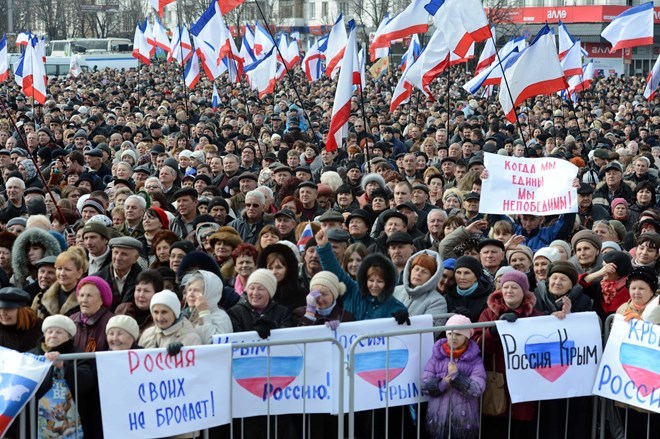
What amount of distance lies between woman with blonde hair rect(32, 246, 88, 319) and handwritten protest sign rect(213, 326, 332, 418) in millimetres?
1647

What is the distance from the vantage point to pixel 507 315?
22.0 ft

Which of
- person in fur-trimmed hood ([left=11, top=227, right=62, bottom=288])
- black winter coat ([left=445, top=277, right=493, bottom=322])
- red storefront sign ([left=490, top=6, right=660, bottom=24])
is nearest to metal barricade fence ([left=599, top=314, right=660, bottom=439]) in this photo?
black winter coat ([left=445, top=277, right=493, bottom=322])

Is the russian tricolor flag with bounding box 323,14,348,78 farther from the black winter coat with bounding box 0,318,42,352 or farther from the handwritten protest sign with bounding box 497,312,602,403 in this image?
the black winter coat with bounding box 0,318,42,352

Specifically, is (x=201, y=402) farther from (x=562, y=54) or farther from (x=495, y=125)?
(x=562, y=54)

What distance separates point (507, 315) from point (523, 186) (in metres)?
3.40

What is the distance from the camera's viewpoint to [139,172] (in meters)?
13.6

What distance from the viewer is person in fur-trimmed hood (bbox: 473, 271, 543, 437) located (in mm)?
6738

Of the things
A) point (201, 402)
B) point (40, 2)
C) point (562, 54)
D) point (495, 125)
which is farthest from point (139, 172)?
point (40, 2)

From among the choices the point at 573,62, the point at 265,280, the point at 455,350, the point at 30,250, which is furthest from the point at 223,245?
the point at 573,62

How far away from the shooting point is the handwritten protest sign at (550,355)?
6.68m

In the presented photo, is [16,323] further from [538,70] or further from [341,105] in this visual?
[538,70]

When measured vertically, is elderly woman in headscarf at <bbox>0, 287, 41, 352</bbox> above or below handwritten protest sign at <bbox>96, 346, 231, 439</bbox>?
above

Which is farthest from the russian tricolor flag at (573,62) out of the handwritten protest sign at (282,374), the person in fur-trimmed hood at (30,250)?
the handwritten protest sign at (282,374)

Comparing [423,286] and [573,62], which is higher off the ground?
[573,62]
